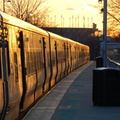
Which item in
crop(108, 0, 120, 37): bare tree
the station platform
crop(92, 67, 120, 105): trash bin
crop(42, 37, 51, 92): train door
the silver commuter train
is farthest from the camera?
crop(108, 0, 120, 37): bare tree

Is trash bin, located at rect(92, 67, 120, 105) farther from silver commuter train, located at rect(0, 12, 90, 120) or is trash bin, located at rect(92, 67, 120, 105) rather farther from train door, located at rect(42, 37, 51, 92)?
train door, located at rect(42, 37, 51, 92)

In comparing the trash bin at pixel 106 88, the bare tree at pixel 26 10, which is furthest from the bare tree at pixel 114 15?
the trash bin at pixel 106 88

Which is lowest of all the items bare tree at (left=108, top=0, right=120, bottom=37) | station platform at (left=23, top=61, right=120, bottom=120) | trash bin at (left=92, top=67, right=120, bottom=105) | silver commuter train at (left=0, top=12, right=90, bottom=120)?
station platform at (left=23, top=61, right=120, bottom=120)

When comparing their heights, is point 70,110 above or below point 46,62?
below

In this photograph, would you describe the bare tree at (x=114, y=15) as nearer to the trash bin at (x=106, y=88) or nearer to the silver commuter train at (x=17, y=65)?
the silver commuter train at (x=17, y=65)

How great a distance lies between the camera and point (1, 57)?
844 cm

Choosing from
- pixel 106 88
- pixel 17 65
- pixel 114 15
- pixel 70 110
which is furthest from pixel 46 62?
pixel 114 15

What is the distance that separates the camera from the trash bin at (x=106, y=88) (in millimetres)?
13469

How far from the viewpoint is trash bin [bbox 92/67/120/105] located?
1347 cm

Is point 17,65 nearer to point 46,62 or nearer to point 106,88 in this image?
point 106,88

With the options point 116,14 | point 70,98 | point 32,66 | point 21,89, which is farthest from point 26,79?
point 116,14

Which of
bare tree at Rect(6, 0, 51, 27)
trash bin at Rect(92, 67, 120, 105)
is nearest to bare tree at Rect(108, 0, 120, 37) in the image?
bare tree at Rect(6, 0, 51, 27)

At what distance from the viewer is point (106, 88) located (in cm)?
1350

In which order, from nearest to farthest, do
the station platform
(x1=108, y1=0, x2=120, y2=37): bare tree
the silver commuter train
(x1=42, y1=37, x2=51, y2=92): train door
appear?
the silver commuter train, the station platform, (x1=42, y1=37, x2=51, y2=92): train door, (x1=108, y1=0, x2=120, y2=37): bare tree
